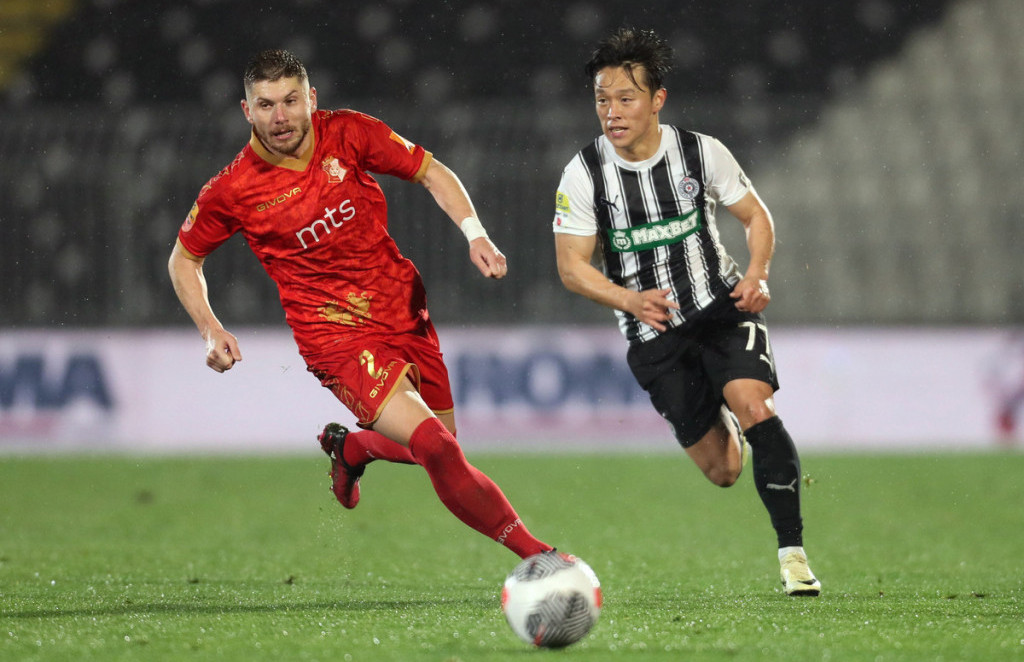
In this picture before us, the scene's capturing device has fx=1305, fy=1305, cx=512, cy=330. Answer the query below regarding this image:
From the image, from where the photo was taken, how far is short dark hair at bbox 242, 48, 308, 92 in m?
4.56

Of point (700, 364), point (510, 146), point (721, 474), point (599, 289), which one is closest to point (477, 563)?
point (721, 474)

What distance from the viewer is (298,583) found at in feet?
16.8

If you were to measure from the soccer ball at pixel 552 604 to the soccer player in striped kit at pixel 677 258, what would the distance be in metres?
1.24

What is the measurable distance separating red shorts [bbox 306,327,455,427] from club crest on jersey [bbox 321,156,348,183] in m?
0.59

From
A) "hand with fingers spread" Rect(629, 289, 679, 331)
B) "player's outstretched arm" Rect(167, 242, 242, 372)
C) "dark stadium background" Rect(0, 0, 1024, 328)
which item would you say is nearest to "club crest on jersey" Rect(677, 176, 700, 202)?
"hand with fingers spread" Rect(629, 289, 679, 331)

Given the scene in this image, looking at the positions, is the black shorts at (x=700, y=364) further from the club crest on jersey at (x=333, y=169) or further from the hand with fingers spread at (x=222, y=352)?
the hand with fingers spread at (x=222, y=352)

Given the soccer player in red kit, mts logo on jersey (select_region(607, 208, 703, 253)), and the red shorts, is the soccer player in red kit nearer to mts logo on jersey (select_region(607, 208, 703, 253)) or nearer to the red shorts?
the red shorts

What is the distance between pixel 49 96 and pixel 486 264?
12458 millimetres

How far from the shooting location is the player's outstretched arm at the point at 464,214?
4.38 m

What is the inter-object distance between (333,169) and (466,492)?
4.39 feet

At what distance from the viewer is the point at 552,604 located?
357 centimetres

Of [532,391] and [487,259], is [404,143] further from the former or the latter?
[532,391]

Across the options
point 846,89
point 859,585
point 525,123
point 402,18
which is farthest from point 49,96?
point 859,585

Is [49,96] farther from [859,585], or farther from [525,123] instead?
[859,585]
